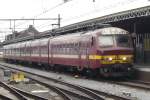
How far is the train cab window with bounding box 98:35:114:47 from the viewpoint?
2280cm

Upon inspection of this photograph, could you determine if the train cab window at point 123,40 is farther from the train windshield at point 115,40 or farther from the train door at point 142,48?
the train door at point 142,48

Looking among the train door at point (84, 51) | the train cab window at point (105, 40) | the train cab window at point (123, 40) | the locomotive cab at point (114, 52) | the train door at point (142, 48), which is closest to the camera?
the locomotive cab at point (114, 52)

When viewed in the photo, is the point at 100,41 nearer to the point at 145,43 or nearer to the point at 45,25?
the point at 145,43

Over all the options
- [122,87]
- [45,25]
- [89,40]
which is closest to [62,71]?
[89,40]

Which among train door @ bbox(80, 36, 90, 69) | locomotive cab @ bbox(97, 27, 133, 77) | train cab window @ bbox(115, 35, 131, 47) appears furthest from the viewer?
train door @ bbox(80, 36, 90, 69)

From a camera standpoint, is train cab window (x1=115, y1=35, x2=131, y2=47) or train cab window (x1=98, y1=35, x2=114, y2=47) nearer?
train cab window (x1=98, y1=35, x2=114, y2=47)

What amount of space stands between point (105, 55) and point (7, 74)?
9.03 meters

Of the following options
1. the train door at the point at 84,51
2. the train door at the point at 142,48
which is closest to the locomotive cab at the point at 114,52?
the train door at the point at 84,51

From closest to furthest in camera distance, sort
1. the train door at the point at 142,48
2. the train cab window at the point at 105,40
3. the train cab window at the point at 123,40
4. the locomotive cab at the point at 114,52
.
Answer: the locomotive cab at the point at 114,52 → the train cab window at the point at 105,40 → the train cab window at the point at 123,40 → the train door at the point at 142,48

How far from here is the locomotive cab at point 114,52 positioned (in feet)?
73.4

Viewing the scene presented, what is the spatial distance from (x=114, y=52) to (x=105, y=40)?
945mm

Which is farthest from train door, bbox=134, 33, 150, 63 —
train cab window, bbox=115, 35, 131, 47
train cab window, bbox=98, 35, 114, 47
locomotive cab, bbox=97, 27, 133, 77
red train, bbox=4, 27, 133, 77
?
train cab window, bbox=98, 35, 114, 47

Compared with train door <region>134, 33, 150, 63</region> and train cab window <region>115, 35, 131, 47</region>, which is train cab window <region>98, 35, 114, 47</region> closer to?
train cab window <region>115, 35, 131, 47</region>

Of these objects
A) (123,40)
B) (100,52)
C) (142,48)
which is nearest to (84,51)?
(100,52)
